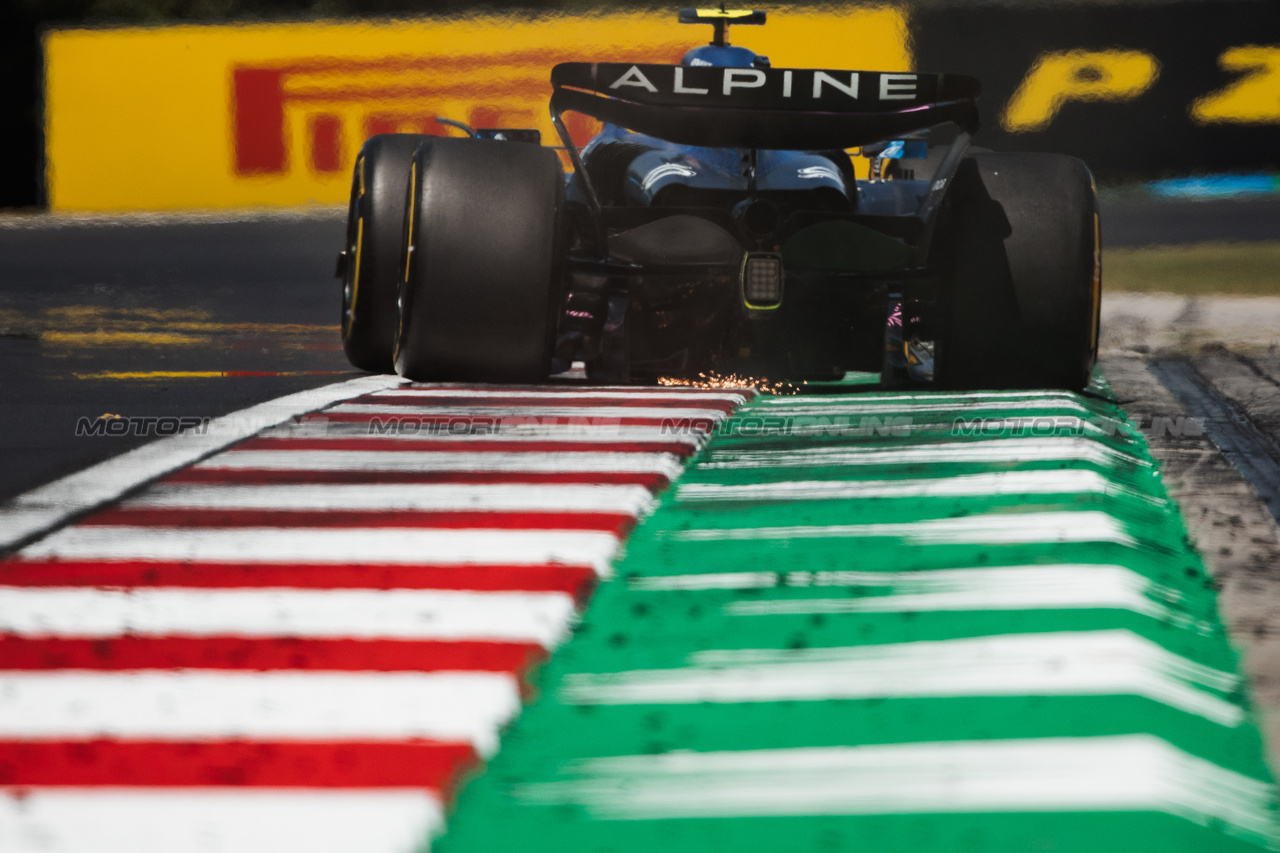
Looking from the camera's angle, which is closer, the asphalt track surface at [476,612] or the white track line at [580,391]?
the asphalt track surface at [476,612]

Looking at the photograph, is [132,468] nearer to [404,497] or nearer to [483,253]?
[404,497]

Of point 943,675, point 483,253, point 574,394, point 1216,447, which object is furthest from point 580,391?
point 943,675

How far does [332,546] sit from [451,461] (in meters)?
0.96

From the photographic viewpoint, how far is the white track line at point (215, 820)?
167 centimetres

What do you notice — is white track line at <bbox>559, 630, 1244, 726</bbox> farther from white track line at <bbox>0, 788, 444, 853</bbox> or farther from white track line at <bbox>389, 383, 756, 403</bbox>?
white track line at <bbox>389, 383, 756, 403</bbox>

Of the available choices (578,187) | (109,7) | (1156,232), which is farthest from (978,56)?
(109,7)

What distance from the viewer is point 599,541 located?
306 centimetres

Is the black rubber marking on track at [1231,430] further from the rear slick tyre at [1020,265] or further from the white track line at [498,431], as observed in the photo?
the white track line at [498,431]

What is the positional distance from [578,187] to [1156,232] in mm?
8232

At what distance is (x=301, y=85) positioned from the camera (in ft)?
52.3

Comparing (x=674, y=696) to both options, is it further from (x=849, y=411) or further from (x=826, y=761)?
(x=849, y=411)

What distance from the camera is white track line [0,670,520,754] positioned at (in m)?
2.01

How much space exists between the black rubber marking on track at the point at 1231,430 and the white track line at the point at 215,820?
7.59ft

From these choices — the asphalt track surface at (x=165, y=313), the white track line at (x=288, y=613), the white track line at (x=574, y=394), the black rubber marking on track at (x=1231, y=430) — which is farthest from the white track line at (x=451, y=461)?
the black rubber marking on track at (x=1231, y=430)
